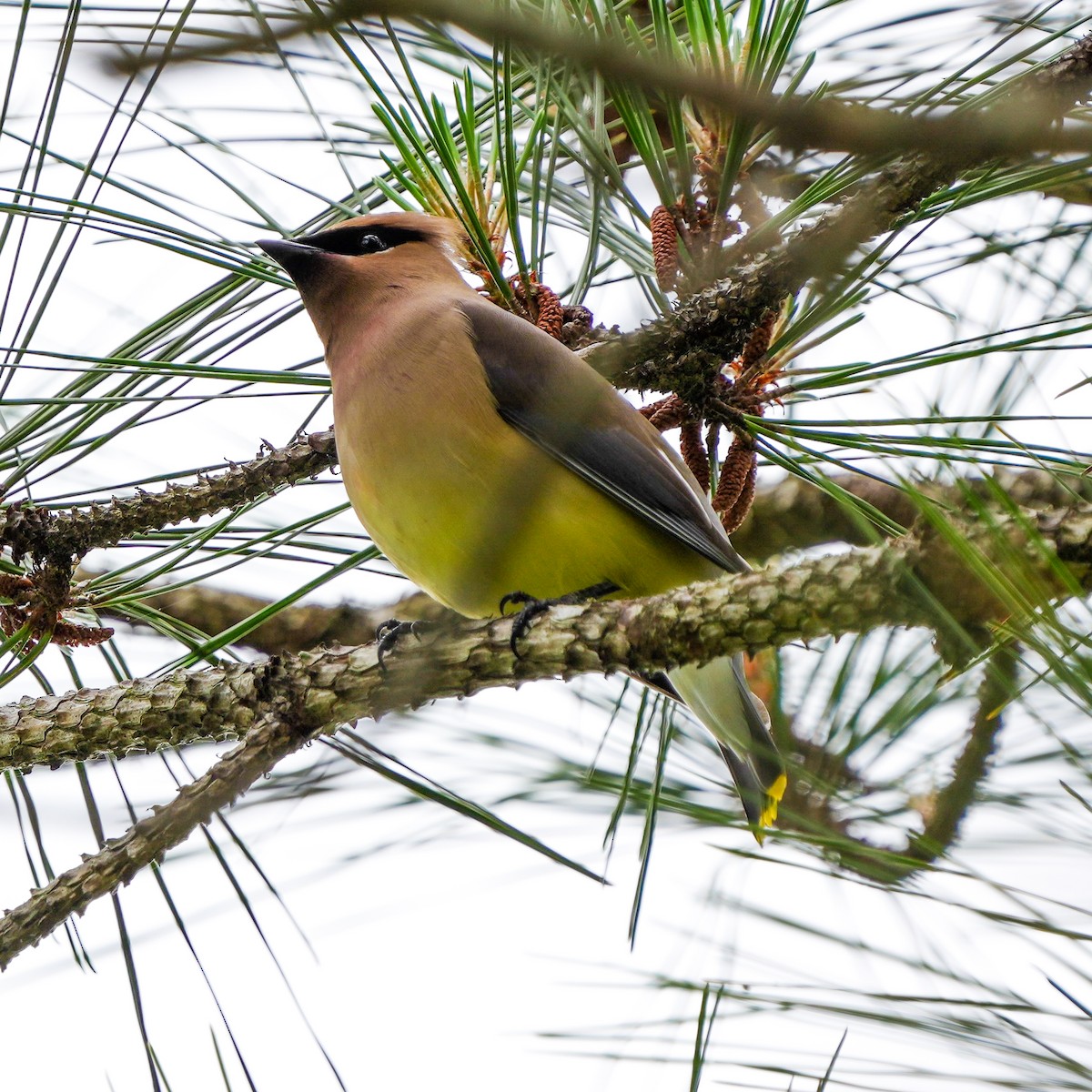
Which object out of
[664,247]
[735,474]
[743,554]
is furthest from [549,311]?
[743,554]

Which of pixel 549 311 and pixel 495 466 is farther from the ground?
pixel 549 311

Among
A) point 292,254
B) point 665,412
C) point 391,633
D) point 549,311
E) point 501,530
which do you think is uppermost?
point 292,254

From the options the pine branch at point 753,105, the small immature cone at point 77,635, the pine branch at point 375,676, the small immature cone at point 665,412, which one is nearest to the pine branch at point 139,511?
the small immature cone at point 77,635

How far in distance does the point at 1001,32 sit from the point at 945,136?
208 cm

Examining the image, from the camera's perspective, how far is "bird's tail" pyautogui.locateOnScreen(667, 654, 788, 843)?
2889 millimetres

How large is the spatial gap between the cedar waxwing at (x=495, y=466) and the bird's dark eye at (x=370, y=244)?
0.8 inches

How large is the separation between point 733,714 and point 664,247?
44.5 inches

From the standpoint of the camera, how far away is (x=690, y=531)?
278cm

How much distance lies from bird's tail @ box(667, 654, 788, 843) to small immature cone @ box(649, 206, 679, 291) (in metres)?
0.91

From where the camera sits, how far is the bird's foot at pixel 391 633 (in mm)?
2111

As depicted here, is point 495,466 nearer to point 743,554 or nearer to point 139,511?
point 139,511

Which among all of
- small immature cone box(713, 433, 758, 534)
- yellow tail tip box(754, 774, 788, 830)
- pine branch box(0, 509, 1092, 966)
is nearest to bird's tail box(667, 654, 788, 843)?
yellow tail tip box(754, 774, 788, 830)

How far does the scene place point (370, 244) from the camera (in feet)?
10.3

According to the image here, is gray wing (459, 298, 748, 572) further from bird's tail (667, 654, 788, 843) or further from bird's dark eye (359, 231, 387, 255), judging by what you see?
bird's dark eye (359, 231, 387, 255)
